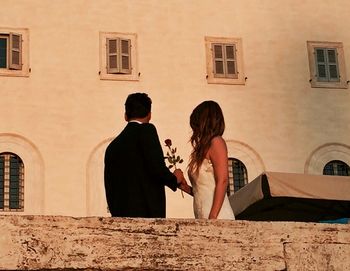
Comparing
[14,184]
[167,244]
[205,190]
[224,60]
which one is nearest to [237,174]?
[224,60]

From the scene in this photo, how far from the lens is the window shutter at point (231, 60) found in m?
21.8

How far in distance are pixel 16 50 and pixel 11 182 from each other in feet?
9.78

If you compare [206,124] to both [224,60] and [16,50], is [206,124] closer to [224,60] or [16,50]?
[16,50]

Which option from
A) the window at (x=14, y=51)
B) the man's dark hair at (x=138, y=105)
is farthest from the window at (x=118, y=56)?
the man's dark hair at (x=138, y=105)

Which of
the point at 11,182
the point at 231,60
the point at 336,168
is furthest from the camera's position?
the point at 231,60

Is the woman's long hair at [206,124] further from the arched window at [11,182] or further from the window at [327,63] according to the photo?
the window at [327,63]

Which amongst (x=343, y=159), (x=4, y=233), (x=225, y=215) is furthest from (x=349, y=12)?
(x=4, y=233)

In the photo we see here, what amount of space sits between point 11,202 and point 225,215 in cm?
1334

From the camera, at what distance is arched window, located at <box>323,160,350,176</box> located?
2136cm

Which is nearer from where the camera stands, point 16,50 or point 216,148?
point 216,148

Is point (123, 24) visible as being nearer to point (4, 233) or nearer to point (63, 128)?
point (63, 128)

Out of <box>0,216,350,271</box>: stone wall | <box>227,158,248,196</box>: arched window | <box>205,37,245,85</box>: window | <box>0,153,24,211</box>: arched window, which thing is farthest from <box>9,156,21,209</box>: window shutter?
<box>0,216,350,271</box>: stone wall

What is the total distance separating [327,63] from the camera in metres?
22.4

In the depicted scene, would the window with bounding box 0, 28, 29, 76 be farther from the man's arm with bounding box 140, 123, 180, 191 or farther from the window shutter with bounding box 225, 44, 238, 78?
the man's arm with bounding box 140, 123, 180, 191
